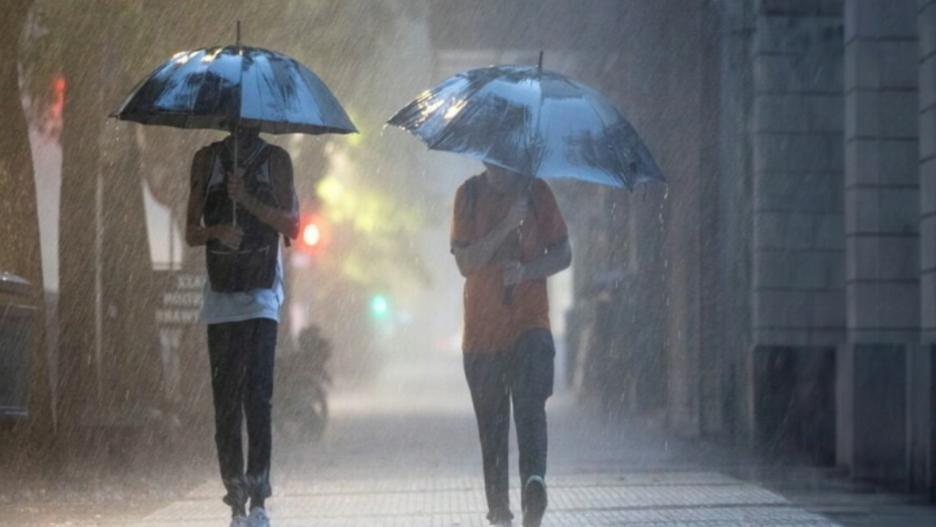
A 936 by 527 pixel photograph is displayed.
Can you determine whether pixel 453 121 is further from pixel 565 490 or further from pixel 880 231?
pixel 880 231

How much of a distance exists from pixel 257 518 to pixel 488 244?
5.04 feet

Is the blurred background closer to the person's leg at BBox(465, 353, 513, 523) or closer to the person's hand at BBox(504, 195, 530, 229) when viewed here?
the person's leg at BBox(465, 353, 513, 523)

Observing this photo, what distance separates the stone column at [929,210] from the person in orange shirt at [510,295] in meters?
4.67

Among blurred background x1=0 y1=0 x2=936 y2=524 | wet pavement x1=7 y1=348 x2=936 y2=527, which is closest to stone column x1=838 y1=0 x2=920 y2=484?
blurred background x1=0 y1=0 x2=936 y2=524

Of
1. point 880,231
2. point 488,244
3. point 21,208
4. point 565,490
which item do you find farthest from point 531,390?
point 21,208

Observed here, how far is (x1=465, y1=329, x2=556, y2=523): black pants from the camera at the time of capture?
8.16m

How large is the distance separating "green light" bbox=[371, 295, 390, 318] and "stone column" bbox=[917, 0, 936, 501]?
138 feet

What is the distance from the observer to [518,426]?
26.9ft

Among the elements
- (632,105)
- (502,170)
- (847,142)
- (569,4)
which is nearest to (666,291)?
(632,105)

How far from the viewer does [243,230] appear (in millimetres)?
8125

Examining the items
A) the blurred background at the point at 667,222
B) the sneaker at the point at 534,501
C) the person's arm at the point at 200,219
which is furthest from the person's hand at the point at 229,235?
the blurred background at the point at 667,222

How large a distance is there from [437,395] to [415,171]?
8545mm

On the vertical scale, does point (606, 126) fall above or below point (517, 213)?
above

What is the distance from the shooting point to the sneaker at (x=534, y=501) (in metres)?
8.02
